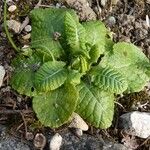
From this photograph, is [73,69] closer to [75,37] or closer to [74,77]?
[74,77]

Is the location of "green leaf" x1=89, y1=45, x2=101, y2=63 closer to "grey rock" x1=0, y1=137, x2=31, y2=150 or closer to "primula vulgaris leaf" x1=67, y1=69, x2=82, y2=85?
"primula vulgaris leaf" x1=67, y1=69, x2=82, y2=85

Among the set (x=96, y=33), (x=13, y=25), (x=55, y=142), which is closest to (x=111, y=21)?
(x=96, y=33)

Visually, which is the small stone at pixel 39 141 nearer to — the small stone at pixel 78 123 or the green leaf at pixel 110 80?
the small stone at pixel 78 123

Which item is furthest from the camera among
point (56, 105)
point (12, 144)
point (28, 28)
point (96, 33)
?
point (28, 28)

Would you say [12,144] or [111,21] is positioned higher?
[111,21]

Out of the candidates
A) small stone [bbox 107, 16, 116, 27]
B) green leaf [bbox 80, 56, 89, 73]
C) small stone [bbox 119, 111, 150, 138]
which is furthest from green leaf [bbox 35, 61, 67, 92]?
small stone [bbox 107, 16, 116, 27]

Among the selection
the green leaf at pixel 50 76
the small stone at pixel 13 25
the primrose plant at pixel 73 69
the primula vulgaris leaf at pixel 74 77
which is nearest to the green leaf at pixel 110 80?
the primrose plant at pixel 73 69

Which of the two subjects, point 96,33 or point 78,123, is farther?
point 96,33

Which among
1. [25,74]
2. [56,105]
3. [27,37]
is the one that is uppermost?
[27,37]
